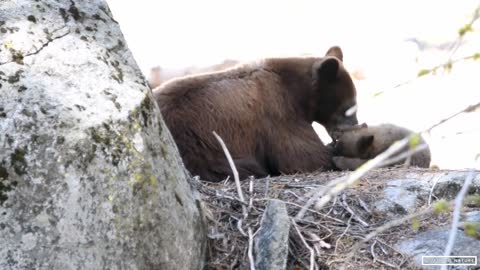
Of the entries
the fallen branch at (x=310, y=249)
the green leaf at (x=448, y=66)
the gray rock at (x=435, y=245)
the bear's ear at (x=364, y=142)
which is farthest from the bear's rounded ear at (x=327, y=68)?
the green leaf at (x=448, y=66)

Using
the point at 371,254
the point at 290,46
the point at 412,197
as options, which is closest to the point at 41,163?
the point at 371,254

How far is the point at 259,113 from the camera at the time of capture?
7.62 meters

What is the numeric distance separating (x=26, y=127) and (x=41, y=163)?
0.56ft

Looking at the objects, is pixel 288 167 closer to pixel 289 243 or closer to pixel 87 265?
pixel 289 243

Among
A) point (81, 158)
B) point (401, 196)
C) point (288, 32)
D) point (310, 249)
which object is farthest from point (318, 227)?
point (288, 32)

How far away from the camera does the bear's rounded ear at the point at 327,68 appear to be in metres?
8.17

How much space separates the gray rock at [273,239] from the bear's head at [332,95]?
3.62m

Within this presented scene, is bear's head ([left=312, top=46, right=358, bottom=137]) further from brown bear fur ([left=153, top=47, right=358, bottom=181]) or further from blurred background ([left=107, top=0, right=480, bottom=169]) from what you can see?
blurred background ([left=107, top=0, right=480, bottom=169])

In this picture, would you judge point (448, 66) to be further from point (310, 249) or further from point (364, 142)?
point (364, 142)

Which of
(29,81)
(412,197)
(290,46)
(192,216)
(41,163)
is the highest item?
(29,81)

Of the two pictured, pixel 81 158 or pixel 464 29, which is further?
pixel 81 158

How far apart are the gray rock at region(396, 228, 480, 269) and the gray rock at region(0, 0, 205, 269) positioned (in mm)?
1151

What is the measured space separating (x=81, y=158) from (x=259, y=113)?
388cm

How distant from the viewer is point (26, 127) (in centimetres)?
383
